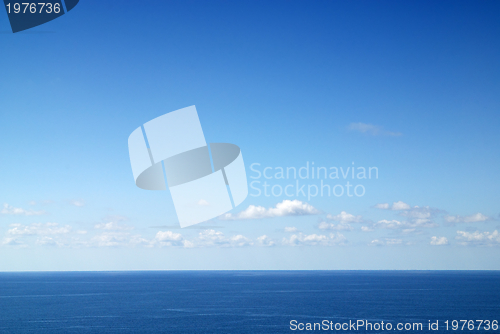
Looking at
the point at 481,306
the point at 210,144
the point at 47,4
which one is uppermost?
the point at 47,4

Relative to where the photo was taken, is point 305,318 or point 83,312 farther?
point 83,312

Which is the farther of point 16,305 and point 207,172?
point 16,305

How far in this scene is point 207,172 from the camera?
50.6 meters

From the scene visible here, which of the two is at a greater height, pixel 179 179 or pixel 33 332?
pixel 179 179

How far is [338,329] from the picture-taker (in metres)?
78.1

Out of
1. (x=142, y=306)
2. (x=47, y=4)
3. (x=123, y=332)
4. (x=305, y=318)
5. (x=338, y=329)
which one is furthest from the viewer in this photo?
(x=142, y=306)

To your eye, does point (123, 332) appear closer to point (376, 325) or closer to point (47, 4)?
point (376, 325)

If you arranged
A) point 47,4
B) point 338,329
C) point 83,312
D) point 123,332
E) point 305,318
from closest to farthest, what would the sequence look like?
1. point 47,4
2. point 123,332
3. point 338,329
4. point 305,318
5. point 83,312

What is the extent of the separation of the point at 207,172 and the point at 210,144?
15.2 feet

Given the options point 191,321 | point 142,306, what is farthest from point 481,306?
point 142,306

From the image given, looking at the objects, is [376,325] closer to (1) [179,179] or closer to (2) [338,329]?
(2) [338,329]

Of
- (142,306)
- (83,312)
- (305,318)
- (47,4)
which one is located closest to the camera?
(47,4)

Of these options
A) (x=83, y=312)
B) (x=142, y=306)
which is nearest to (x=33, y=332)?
(x=83, y=312)

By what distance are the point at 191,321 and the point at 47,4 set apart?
6960cm
